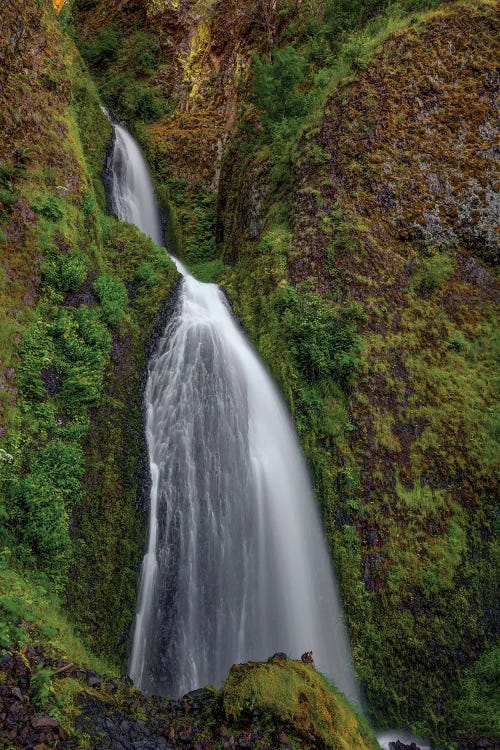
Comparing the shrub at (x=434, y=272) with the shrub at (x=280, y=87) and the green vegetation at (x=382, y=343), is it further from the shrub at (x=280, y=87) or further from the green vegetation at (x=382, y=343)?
the shrub at (x=280, y=87)

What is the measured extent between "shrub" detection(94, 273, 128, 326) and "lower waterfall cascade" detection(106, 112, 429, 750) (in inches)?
49.0

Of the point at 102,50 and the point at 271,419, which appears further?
the point at 102,50

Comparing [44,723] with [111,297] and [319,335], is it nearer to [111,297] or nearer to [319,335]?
[111,297]

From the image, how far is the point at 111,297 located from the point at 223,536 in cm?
559

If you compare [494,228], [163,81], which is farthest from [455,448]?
[163,81]

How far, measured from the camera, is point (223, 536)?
8.14 metres

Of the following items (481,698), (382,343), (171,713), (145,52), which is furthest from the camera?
(145,52)

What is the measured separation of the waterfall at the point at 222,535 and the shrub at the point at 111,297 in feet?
4.01

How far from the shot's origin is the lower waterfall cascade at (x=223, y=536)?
7.22 meters

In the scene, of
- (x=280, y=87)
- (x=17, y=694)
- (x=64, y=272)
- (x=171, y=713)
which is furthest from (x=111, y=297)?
(x=280, y=87)

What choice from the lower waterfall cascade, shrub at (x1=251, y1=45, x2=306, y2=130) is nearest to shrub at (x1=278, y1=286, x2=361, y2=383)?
the lower waterfall cascade

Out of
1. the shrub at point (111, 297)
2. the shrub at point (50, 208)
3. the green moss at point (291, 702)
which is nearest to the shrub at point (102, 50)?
the shrub at point (50, 208)

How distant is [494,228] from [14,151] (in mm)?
12593

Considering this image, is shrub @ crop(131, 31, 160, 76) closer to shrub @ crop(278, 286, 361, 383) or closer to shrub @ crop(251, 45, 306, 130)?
shrub @ crop(251, 45, 306, 130)
